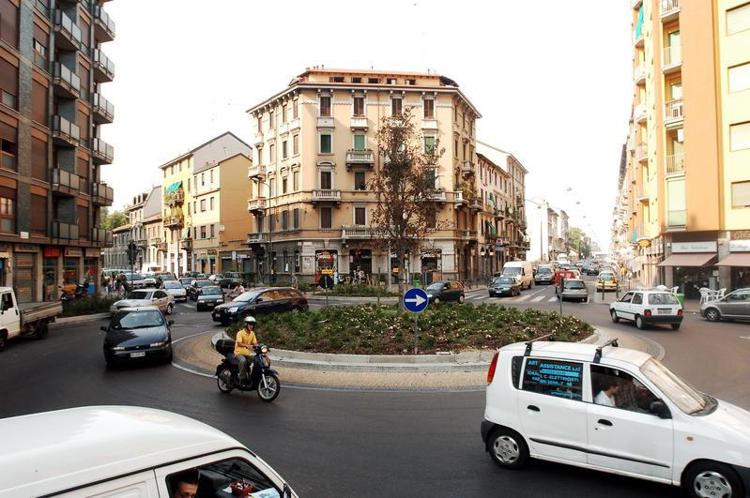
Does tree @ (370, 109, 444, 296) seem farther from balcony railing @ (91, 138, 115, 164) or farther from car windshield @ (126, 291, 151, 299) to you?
balcony railing @ (91, 138, 115, 164)

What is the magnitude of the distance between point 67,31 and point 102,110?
23.5 ft

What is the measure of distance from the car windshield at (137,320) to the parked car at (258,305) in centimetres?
673

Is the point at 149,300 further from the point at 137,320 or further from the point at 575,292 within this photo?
the point at 575,292

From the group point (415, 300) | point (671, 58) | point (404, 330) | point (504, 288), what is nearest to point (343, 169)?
point (504, 288)

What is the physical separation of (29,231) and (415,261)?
32605 mm

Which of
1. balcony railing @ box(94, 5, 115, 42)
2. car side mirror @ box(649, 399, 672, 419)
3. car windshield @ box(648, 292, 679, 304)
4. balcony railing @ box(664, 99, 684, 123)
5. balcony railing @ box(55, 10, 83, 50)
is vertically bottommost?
car windshield @ box(648, 292, 679, 304)

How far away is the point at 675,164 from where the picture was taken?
33.2 metres

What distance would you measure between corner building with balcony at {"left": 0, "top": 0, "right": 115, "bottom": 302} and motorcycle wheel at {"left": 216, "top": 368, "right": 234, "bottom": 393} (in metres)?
22.8

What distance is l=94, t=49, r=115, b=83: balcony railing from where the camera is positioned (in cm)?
3776

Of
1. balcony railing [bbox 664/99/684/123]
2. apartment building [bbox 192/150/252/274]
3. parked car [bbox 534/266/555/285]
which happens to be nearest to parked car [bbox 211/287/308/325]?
balcony railing [bbox 664/99/684/123]

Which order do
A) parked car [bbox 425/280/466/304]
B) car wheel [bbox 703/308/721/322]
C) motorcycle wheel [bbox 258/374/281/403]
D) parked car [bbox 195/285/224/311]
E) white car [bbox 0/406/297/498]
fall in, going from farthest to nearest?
parked car [bbox 425/280/466/304]
parked car [bbox 195/285/224/311]
car wheel [bbox 703/308/721/322]
motorcycle wheel [bbox 258/374/281/403]
white car [bbox 0/406/297/498]

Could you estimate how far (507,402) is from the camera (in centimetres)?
627

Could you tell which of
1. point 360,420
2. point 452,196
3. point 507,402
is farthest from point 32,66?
point 452,196

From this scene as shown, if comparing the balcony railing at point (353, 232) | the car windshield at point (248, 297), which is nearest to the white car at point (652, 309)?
the car windshield at point (248, 297)
